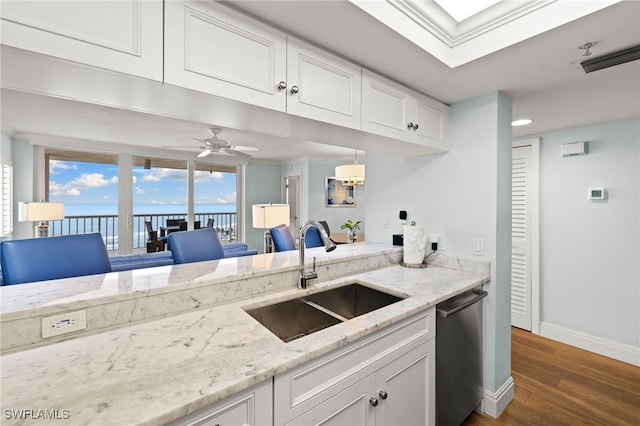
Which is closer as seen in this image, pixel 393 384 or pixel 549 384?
pixel 393 384

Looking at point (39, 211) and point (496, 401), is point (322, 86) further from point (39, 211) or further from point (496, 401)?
point (39, 211)

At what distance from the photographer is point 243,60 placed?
1.19 m

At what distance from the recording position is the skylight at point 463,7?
144cm

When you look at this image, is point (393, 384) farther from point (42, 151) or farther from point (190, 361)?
point (42, 151)

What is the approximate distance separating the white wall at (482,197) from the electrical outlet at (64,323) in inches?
88.9

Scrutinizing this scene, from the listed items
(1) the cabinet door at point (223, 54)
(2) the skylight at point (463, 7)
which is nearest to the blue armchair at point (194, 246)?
(1) the cabinet door at point (223, 54)

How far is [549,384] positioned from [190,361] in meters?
2.81

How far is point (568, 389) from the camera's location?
7.36ft

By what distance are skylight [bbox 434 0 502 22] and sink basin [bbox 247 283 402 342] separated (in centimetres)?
156

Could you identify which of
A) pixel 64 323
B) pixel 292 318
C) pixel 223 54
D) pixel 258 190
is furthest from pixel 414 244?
pixel 258 190

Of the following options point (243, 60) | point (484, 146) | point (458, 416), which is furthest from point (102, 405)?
point (484, 146)

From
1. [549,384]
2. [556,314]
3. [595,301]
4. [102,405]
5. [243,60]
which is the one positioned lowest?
[549,384]

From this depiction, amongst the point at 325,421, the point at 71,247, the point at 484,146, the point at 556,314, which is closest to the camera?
the point at 325,421

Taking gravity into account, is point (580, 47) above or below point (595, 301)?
above
